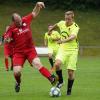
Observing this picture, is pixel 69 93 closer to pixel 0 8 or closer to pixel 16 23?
pixel 16 23

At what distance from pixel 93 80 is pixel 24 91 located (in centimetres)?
449

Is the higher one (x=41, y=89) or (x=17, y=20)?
(x=17, y=20)

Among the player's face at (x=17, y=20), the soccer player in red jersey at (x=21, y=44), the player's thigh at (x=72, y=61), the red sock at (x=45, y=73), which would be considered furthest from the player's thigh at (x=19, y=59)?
the player's thigh at (x=72, y=61)

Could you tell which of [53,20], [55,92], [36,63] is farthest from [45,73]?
[53,20]

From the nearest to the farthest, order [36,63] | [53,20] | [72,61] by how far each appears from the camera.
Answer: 1. [36,63]
2. [72,61]
3. [53,20]

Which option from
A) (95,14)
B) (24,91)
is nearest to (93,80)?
(24,91)

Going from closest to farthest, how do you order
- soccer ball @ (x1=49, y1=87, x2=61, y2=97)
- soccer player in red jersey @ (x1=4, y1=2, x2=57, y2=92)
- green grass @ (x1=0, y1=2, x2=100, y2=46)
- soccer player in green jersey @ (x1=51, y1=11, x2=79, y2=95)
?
1. soccer ball @ (x1=49, y1=87, x2=61, y2=97)
2. soccer player in red jersey @ (x1=4, y1=2, x2=57, y2=92)
3. soccer player in green jersey @ (x1=51, y1=11, x2=79, y2=95)
4. green grass @ (x1=0, y1=2, x2=100, y2=46)

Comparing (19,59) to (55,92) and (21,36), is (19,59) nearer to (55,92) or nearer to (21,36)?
(21,36)

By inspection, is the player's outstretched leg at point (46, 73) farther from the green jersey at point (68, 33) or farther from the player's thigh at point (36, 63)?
the green jersey at point (68, 33)

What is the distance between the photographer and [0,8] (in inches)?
2194

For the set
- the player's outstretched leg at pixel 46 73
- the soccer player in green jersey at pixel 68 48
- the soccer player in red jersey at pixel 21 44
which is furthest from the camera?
the soccer player in green jersey at pixel 68 48

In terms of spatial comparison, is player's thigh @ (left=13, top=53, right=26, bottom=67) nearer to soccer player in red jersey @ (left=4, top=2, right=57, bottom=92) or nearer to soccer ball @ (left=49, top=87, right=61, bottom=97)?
soccer player in red jersey @ (left=4, top=2, right=57, bottom=92)

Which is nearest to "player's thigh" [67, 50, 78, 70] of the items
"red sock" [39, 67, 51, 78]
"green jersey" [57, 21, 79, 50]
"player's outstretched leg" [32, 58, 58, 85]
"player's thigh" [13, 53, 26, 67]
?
"green jersey" [57, 21, 79, 50]

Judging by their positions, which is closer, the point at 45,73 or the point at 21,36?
the point at 45,73
